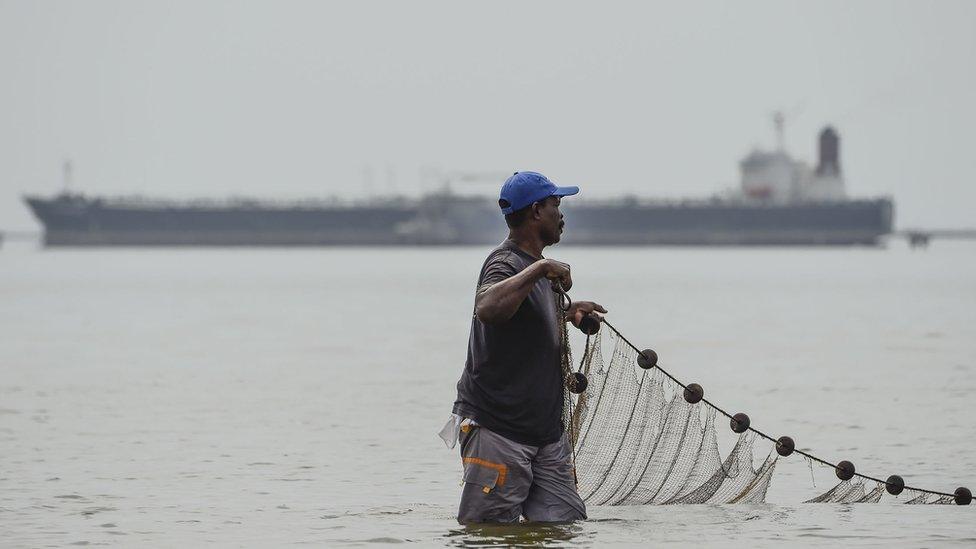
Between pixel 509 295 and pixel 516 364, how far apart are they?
442 mm

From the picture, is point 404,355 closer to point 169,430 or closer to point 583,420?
point 169,430

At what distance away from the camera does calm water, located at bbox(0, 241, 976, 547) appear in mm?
9281

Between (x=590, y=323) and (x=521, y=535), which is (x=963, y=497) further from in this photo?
(x=590, y=323)

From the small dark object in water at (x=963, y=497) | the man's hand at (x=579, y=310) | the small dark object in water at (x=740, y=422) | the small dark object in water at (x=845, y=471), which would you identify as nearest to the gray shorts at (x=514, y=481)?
the man's hand at (x=579, y=310)

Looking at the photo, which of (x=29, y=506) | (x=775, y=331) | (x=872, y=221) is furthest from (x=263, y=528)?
(x=872, y=221)

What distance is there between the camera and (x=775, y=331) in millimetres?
30594

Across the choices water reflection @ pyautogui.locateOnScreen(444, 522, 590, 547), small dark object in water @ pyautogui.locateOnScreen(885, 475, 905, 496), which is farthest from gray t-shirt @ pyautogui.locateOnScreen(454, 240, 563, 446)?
small dark object in water @ pyautogui.locateOnScreen(885, 475, 905, 496)

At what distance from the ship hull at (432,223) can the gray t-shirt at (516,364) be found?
154158mm

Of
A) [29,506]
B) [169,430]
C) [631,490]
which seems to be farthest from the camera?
[169,430]

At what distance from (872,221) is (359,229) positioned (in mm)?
50832

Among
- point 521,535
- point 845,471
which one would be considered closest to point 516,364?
point 521,535

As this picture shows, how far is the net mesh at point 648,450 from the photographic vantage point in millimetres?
8875

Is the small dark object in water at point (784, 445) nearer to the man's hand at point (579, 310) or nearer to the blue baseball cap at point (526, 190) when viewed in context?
the man's hand at point (579, 310)

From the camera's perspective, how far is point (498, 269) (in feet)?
23.5
